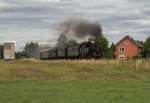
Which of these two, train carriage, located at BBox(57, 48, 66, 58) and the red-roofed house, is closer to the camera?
train carriage, located at BBox(57, 48, 66, 58)

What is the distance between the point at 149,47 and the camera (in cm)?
10925

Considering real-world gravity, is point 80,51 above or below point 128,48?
below

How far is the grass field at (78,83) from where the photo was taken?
18.2 metres

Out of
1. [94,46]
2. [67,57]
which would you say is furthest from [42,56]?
[94,46]

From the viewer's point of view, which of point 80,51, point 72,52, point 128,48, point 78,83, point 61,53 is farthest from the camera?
point 128,48

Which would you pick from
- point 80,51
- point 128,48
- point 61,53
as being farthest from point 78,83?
point 128,48

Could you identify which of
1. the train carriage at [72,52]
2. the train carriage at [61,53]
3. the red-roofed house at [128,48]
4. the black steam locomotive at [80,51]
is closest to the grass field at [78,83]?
the black steam locomotive at [80,51]

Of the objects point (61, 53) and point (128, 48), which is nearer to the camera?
point (61, 53)

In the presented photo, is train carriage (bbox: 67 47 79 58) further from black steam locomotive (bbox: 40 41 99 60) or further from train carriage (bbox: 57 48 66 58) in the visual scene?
train carriage (bbox: 57 48 66 58)

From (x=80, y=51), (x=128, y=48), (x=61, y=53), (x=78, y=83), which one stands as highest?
(x=128, y=48)

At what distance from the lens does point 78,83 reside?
28.9 metres

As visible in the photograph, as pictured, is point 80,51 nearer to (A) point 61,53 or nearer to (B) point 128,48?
(A) point 61,53

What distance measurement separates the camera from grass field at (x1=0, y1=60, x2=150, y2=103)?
18219 millimetres

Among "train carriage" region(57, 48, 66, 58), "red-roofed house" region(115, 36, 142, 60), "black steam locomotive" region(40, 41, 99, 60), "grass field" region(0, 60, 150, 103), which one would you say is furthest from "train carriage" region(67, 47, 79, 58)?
"red-roofed house" region(115, 36, 142, 60)
